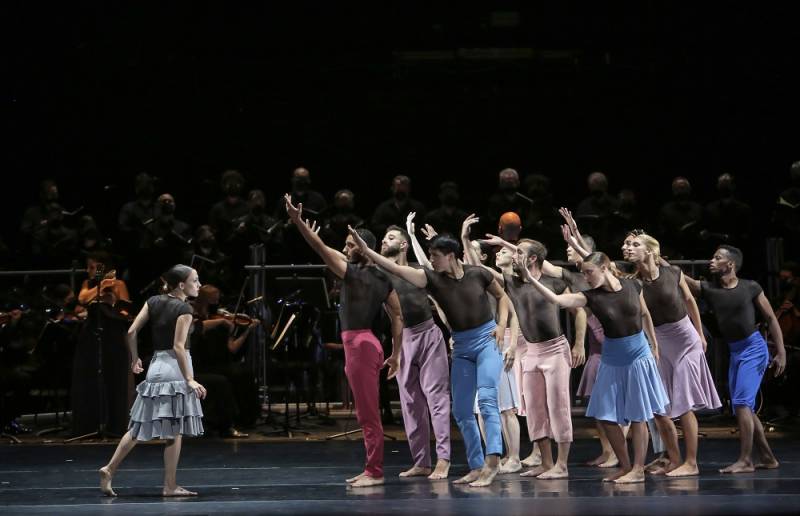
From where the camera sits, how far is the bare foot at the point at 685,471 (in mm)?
7273

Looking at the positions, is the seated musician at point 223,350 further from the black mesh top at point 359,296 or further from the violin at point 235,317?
the black mesh top at point 359,296

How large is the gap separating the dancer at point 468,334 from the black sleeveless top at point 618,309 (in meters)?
0.66

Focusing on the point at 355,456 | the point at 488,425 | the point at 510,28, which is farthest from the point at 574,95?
the point at 488,425

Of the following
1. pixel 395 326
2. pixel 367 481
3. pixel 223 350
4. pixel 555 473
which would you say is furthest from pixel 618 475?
pixel 223 350

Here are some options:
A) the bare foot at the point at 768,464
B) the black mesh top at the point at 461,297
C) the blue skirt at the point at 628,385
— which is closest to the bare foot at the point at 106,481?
the black mesh top at the point at 461,297

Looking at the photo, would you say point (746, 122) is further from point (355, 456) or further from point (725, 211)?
point (355, 456)

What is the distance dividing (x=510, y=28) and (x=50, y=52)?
223 inches

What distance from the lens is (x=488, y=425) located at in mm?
6988

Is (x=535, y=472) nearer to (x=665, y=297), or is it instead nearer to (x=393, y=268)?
(x=665, y=297)

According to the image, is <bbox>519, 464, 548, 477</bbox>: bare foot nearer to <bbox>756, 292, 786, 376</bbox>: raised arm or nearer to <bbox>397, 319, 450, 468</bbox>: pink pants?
<bbox>397, 319, 450, 468</bbox>: pink pants

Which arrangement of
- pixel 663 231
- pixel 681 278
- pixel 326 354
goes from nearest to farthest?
pixel 681 278 < pixel 326 354 < pixel 663 231

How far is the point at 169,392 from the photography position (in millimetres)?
6723

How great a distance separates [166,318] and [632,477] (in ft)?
9.60

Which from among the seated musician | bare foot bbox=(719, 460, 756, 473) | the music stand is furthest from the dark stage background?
bare foot bbox=(719, 460, 756, 473)
